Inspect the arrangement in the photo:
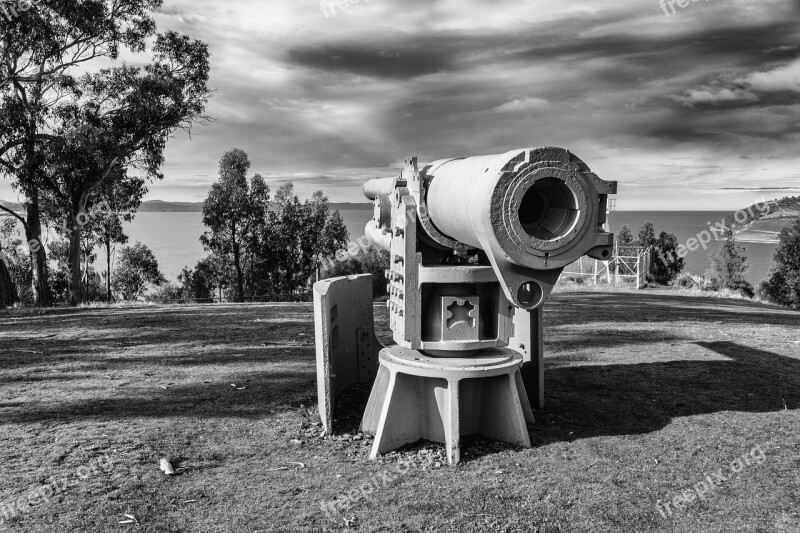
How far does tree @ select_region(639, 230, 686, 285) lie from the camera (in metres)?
62.7

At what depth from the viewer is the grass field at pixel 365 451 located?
3941 millimetres

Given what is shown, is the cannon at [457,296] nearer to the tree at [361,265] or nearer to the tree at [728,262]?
the tree at [361,265]

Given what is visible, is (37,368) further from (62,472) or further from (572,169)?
(572,169)

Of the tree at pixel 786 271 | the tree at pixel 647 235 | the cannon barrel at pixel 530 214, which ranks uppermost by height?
the tree at pixel 647 235

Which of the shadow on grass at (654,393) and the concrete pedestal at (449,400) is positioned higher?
the concrete pedestal at (449,400)

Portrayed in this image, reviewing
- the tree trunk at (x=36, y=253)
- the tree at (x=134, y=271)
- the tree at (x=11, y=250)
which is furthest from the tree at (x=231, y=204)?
the tree trunk at (x=36, y=253)

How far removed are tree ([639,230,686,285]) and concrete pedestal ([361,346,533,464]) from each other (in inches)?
2363

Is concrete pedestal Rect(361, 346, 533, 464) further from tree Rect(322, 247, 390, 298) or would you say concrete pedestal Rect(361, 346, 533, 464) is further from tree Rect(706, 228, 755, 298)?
tree Rect(706, 228, 755, 298)

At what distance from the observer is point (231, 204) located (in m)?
33.8

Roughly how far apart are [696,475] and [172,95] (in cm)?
1895

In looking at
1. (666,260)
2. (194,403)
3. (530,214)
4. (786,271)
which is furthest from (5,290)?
(666,260)

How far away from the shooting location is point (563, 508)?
402 cm

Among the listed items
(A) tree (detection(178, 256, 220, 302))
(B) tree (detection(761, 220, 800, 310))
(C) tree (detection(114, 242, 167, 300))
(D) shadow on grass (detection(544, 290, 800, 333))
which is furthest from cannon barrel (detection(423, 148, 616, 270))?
(B) tree (detection(761, 220, 800, 310))

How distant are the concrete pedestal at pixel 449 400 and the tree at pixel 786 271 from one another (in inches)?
1877
